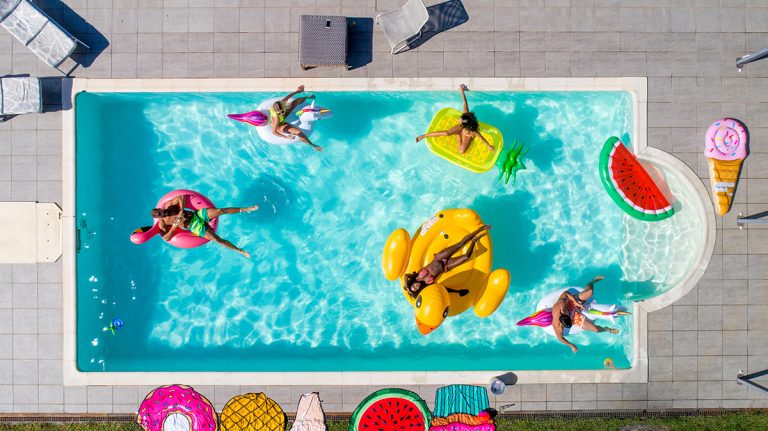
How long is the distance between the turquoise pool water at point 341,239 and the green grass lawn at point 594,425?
946mm

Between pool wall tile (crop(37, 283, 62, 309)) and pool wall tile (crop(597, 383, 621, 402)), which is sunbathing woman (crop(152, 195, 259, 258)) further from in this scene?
pool wall tile (crop(597, 383, 621, 402))

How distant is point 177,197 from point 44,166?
255 centimetres

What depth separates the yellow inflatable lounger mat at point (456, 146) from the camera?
8.47 meters

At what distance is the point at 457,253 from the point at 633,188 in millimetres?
3354

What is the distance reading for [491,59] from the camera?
27.3 ft

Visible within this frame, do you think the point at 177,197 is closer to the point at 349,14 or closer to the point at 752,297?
the point at 349,14

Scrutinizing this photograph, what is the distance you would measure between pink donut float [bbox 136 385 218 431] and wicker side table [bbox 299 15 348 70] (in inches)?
234

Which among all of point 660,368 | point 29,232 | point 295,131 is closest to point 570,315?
point 660,368

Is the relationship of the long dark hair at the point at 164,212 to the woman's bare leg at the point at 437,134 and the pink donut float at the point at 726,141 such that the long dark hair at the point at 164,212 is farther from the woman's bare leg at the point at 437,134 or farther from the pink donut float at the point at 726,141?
the pink donut float at the point at 726,141

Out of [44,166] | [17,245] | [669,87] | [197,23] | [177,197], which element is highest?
[197,23]

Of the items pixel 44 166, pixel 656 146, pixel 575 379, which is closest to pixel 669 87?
pixel 656 146

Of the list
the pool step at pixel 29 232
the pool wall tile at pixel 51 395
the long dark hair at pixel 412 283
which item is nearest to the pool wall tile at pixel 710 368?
the long dark hair at pixel 412 283

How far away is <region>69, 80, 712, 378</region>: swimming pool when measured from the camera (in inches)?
343

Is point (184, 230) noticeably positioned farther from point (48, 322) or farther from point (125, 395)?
point (125, 395)
